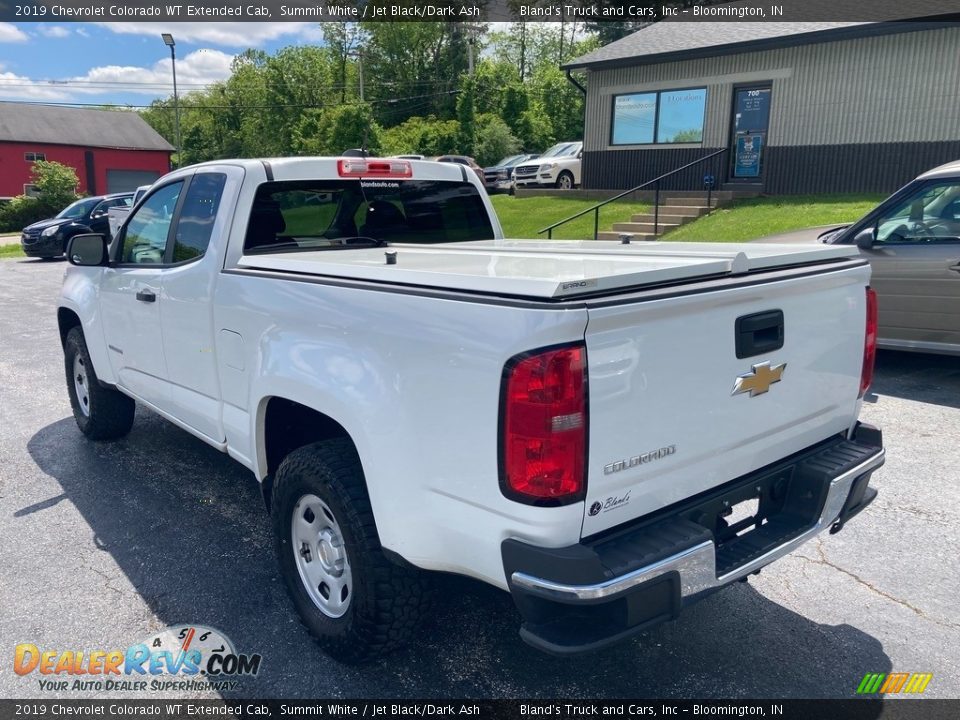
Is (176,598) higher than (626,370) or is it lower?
lower

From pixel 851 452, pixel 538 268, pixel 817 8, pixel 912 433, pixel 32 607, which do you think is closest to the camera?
pixel 538 268

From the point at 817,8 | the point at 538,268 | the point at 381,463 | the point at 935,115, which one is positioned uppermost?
the point at 817,8

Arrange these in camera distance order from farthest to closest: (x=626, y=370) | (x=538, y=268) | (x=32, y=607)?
(x=32, y=607) → (x=538, y=268) → (x=626, y=370)

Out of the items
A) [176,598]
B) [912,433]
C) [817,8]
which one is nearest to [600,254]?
[176,598]

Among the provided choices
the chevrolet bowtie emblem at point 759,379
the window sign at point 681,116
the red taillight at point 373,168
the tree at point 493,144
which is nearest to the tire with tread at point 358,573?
the chevrolet bowtie emblem at point 759,379

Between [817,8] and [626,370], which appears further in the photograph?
[817,8]

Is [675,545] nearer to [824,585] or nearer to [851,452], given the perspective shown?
[851,452]

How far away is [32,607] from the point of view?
11.5 feet

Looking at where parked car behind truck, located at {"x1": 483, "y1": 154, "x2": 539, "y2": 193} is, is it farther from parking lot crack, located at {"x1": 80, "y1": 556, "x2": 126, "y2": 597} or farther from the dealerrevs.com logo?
the dealerrevs.com logo

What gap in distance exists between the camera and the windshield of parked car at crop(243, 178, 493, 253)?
4031 mm

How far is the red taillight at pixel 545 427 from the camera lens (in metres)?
2.19

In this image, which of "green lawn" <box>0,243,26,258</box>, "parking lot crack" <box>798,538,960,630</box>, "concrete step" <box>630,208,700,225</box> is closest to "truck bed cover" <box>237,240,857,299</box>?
"parking lot crack" <box>798,538,960,630</box>

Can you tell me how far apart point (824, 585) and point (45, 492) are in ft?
14.8

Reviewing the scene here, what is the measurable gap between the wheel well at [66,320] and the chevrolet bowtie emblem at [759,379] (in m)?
4.90
